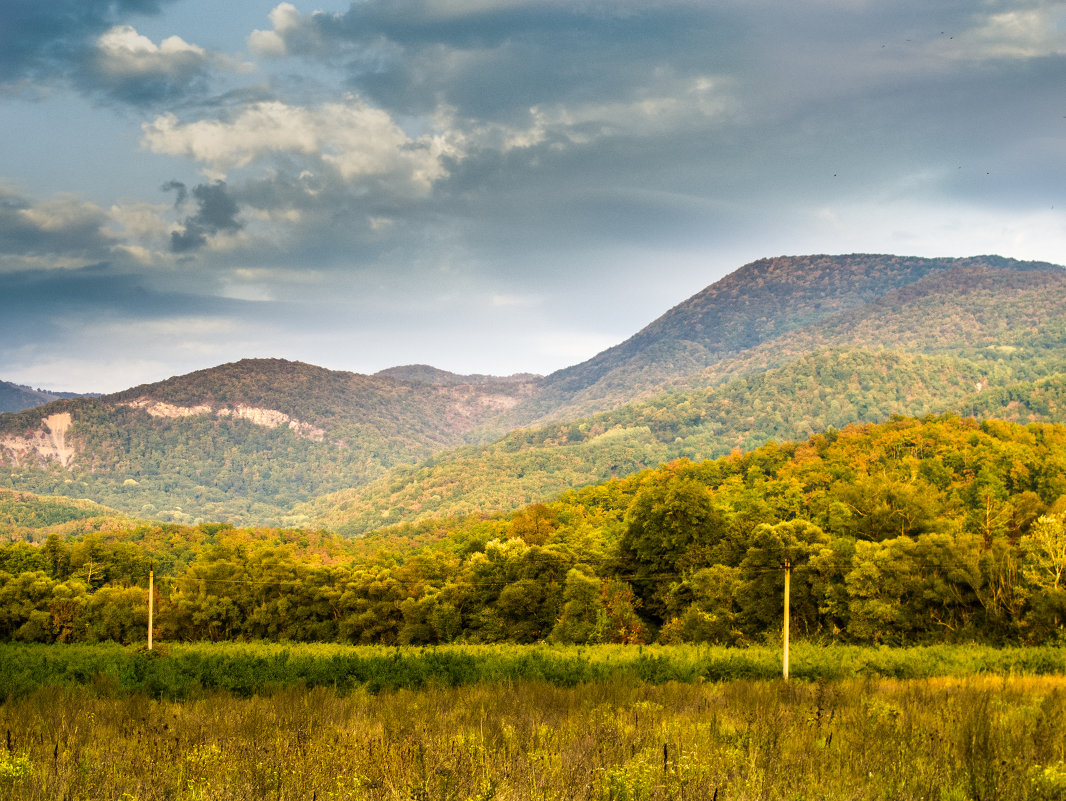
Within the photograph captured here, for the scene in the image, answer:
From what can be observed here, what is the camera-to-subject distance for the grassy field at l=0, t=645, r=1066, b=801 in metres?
6.57

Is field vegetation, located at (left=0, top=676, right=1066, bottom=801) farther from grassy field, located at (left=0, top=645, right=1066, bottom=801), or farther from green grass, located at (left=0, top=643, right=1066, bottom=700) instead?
green grass, located at (left=0, top=643, right=1066, bottom=700)

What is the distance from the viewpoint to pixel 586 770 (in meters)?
7.11

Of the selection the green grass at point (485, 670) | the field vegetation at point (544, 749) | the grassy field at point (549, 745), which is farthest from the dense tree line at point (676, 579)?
the field vegetation at point (544, 749)

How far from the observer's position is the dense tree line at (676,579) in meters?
40.7

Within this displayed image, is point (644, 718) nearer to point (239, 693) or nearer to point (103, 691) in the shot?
point (239, 693)

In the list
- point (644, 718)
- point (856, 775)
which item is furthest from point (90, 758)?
point (856, 775)

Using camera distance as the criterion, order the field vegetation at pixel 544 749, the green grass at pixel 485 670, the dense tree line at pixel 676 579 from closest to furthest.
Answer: the field vegetation at pixel 544 749 < the green grass at pixel 485 670 < the dense tree line at pixel 676 579

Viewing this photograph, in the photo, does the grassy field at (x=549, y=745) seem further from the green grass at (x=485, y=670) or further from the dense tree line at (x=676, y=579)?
the dense tree line at (x=676, y=579)

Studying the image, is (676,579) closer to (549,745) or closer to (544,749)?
(549,745)

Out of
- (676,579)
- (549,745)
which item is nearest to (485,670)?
(549,745)

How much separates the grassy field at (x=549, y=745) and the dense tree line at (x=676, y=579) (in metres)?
23.9

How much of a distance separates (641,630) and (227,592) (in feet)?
137

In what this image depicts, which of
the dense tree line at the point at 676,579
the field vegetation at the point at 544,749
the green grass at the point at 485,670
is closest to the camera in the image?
the field vegetation at the point at 544,749

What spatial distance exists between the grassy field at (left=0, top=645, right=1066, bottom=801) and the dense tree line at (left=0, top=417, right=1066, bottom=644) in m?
23.9
